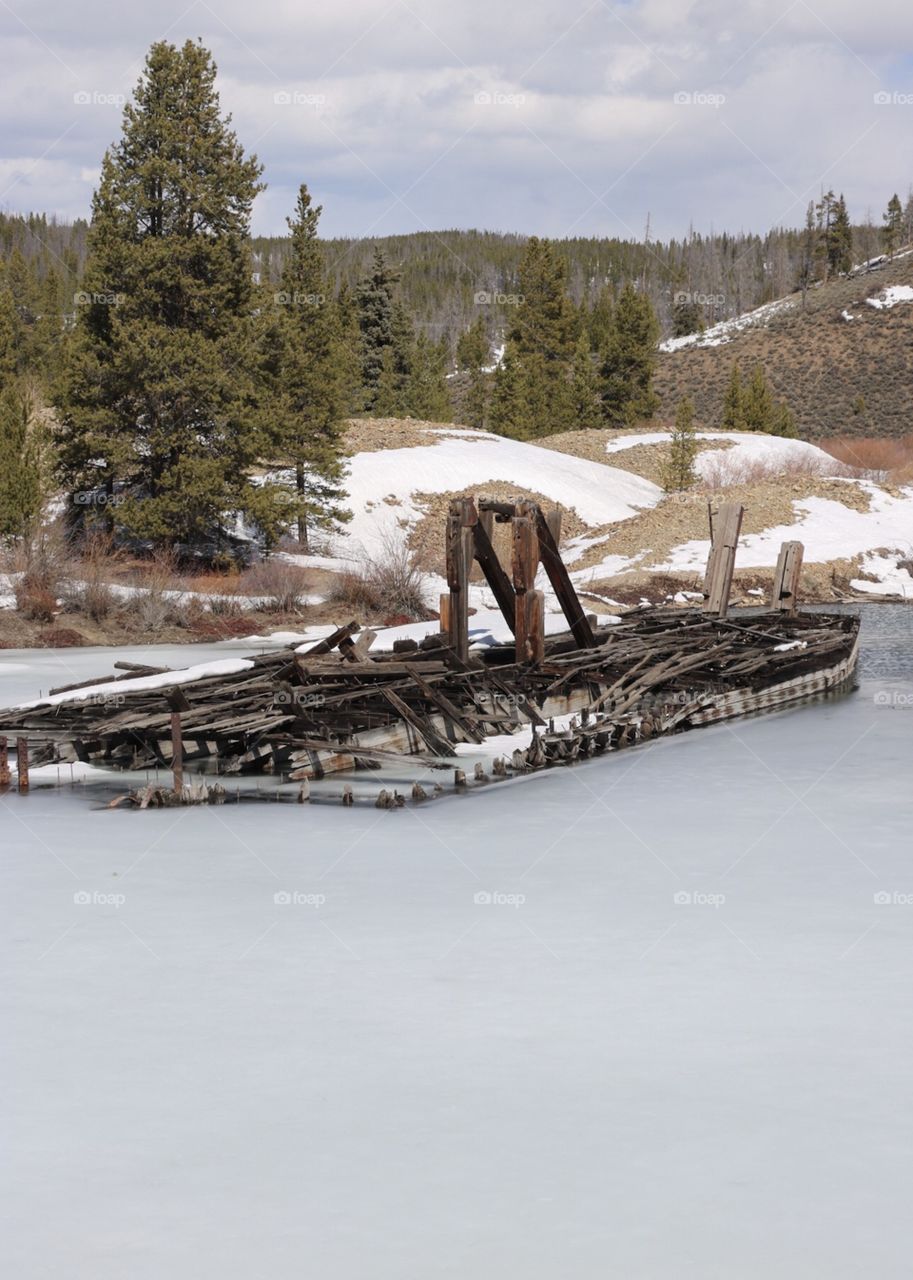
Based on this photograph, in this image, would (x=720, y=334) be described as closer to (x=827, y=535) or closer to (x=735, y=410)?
(x=735, y=410)

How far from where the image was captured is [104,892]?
9383mm

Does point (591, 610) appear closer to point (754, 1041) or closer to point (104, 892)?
point (104, 892)

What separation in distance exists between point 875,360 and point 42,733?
95.3 meters

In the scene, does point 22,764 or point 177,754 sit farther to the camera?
point 22,764

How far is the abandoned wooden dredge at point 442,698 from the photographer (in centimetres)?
1377

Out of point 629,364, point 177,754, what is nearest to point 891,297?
point 629,364

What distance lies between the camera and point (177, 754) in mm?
12703

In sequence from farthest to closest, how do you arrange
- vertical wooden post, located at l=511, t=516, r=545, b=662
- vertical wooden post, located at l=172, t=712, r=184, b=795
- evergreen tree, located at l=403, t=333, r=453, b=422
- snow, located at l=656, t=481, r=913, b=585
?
1. evergreen tree, located at l=403, t=333, r=453, b=422
2. snow, located at l=656, t=481, r=913, b=585
3. vertical wooden post, located at l=511, t=516, r=545, b=662
4. vertical wooden post, located at l=172, t=712, r=184, b=795

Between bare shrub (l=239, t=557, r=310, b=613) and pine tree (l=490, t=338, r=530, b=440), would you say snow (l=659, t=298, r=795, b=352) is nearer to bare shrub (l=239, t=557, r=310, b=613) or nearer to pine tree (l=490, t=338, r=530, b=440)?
pine tree (l=490, t=338, r=530, b=440)

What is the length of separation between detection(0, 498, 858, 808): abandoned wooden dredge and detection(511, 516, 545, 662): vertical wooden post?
0.02 m

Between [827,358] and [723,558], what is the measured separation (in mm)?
83688

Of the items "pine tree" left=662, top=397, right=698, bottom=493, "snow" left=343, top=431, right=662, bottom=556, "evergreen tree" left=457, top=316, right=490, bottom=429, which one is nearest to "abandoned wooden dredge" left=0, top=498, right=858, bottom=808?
"snow" left=343, top=431, right=662, bottom=556

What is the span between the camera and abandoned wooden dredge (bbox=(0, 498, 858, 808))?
13766 mm

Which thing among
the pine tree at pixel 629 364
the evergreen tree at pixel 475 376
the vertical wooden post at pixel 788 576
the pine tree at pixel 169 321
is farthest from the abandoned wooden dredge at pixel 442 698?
the evergreen tree at pixel 475 376
